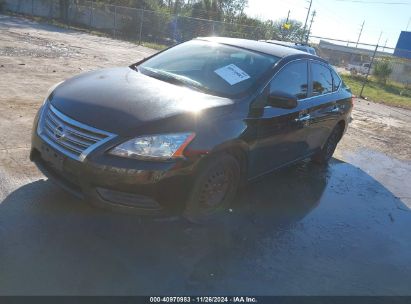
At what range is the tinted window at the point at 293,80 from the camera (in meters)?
4.48

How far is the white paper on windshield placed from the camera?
4.28m

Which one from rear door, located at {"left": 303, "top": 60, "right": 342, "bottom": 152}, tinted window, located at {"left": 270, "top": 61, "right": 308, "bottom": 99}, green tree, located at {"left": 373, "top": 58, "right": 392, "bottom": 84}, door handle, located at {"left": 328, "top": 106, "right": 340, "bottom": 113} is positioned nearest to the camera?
tinted window, located at {"left": 270, "top": 61, "right": 308, "bottom": 99}

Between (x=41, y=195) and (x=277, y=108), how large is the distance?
2583 millimetres

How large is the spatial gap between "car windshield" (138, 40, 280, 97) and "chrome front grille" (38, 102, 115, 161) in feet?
4.26

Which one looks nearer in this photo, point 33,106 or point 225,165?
point 225,165

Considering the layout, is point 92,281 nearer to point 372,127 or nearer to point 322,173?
point 322,173

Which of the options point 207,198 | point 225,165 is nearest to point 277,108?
point 225,165

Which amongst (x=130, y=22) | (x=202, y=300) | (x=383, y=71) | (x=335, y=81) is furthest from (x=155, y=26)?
(x=202, y=300)

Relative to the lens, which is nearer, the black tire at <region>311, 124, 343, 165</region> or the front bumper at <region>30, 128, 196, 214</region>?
the front bumper at <region>30, 128, 196, 214</region>

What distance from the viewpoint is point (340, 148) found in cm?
786

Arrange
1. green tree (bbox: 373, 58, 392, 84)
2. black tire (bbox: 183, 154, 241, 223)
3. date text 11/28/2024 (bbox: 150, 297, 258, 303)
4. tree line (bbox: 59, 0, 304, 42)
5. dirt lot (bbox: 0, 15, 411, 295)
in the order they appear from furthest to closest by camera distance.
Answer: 1. tree line (bbox: 59, 0, 304, 42)
2. green tree (bbox: 373, 58, 392, 84)
3. black tire (bbox: 183, 154, 241, 223)
4. dirt lot (bbox: 0, 15, 411, 295)
5. date text 11/28/2024 (bbox: 150, 297, 258, 303)

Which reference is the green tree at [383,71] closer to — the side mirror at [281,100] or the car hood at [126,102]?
the side mirror at [281,100]

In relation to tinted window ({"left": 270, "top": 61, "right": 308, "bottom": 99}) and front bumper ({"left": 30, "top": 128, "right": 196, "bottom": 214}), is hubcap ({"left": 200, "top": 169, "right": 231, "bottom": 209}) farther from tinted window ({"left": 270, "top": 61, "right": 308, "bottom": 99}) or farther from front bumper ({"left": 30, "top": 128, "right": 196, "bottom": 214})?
tinted window ({"left": 270, "top": 61, "right": 308, "bottom": 99})

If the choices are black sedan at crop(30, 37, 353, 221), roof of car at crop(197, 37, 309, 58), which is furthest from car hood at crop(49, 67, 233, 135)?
roof of car at crop(197, 37, 309, 58)
